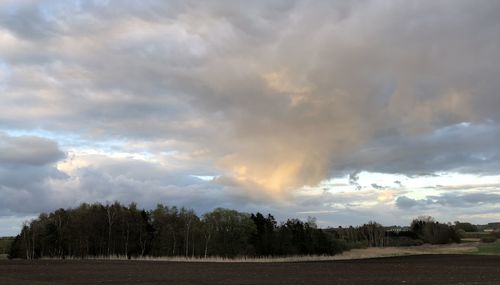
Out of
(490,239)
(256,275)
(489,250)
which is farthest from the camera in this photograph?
(490,239)

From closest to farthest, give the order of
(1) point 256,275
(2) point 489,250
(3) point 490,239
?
(1) point 256,275 < (2) point 489,250 < (3) point 490,239

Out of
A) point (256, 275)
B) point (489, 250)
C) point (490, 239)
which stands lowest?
point (490, 239)

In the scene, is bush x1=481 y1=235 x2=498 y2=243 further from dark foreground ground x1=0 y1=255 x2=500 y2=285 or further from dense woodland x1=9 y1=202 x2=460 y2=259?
dark foreground ground x1=0 y1=255 x2=500 y2=285

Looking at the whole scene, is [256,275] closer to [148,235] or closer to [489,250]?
[148,235]

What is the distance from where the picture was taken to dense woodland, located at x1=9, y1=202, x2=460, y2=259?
12062cm

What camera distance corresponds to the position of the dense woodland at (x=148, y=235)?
396 ft

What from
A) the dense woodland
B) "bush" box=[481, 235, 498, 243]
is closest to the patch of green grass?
the dense woodland

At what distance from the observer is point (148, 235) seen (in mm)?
124938

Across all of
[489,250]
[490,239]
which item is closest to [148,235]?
[489,250]

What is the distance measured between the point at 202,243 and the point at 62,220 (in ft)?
119

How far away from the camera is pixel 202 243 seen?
405 ft

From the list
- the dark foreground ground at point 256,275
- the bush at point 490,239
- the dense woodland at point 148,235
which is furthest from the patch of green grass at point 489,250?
the dark foreground ground at point 256,275

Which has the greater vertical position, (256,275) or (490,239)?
(256,275)

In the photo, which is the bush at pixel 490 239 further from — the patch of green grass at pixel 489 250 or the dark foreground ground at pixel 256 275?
the dark foreground ground at pixel 256 275
